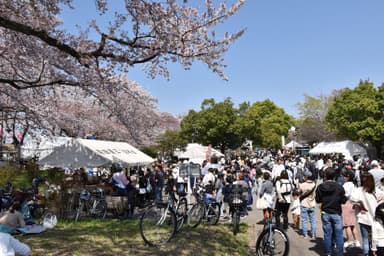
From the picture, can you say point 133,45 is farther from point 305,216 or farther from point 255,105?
point 255,105

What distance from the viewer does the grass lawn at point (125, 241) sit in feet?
20.0

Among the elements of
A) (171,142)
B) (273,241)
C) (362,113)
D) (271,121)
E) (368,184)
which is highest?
(271,121)

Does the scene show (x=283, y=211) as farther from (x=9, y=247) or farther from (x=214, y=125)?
(x=214, y=125)

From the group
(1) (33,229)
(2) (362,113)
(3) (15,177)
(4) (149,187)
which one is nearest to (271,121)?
(2) (362,113)

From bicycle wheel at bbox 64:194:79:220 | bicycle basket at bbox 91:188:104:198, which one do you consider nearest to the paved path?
bicycle basket at bbox 91:188:104:198

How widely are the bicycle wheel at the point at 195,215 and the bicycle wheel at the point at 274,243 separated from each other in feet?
8.69

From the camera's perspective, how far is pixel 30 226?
26.4 feet

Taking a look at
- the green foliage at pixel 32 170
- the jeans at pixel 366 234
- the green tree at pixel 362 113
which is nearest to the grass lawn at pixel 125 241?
the jeans at pixel 366 234

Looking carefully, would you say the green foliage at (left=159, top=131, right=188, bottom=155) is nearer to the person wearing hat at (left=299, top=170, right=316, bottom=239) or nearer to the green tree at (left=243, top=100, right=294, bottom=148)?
the green tree at (left=243, top=100, right=294, bottom=148)

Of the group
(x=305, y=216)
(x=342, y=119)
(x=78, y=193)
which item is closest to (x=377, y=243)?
(x=305, y=216)

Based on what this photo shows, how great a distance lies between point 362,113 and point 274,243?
94.3ft

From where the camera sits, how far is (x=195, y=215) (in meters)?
8.21

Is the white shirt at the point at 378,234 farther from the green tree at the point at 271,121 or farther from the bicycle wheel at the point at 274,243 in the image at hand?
the green tree at the point at 271,121

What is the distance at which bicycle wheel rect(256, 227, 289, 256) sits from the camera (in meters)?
5.56
